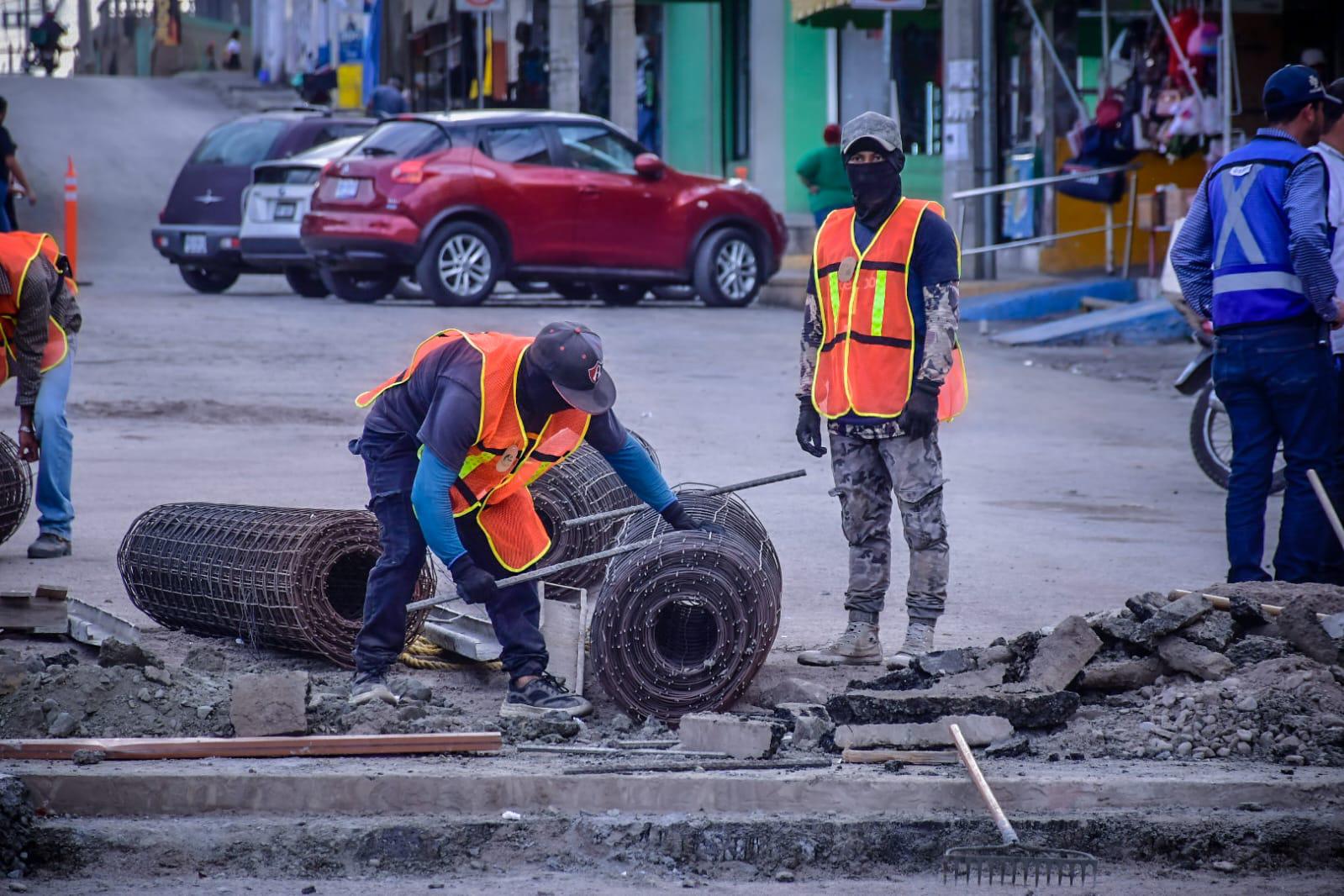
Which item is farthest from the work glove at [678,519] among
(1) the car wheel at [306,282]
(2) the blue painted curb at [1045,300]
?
(1) the car wheel at [306,282]

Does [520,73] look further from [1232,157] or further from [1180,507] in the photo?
[1232,157]

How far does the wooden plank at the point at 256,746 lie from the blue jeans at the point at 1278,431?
326 centimetres

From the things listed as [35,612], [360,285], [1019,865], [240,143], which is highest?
[240,143]

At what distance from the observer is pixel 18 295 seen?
8109mm

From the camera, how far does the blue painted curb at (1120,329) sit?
1705cm

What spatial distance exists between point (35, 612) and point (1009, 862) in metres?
3.85

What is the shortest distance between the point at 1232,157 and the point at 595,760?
140 inches

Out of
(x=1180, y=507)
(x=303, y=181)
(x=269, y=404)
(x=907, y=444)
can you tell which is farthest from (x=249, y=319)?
(x=907, y=444)

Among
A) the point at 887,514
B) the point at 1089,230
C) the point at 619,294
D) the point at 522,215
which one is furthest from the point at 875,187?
the point at 1089,230

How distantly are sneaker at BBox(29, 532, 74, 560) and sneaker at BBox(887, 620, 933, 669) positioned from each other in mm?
3922

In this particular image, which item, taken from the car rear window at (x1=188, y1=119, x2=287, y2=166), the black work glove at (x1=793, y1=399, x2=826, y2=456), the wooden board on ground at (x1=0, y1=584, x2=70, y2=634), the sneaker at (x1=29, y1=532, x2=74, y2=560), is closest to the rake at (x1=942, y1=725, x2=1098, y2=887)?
the black work glove at (x1=793, y1=399, x2=826, y2=456)

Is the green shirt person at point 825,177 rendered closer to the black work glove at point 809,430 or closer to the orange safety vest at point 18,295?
the orange safety vest at point 18,295

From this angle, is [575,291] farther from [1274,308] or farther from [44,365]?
[1274,308]

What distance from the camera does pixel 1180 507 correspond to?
1005 centimetres
